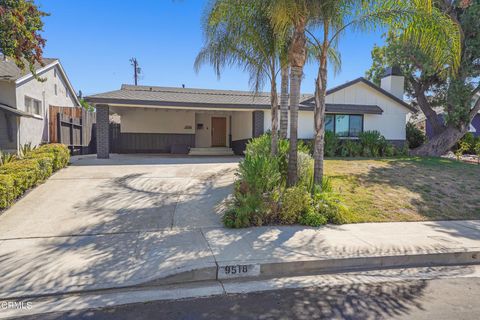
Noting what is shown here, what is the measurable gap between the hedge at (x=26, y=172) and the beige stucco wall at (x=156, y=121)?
26.9 ft

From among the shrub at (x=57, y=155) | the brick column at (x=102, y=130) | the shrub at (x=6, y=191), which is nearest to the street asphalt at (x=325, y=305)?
the shrub at (x=6, y=191)

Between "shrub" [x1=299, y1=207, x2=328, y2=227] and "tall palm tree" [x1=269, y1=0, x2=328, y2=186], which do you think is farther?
"tall palm tree" [x1=269, y1=0, x2=328, y2=186]

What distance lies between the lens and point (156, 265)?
16.3ft

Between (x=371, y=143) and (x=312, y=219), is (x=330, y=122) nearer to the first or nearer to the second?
(x=371, y=143)

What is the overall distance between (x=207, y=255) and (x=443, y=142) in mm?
18709

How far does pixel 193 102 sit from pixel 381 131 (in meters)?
11.0

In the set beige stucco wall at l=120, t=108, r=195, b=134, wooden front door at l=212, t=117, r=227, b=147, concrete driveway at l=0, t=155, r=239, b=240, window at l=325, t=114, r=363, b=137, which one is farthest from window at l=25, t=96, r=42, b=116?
window at l=325, t=114, r=363, b=137

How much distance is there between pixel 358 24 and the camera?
8.21 meters

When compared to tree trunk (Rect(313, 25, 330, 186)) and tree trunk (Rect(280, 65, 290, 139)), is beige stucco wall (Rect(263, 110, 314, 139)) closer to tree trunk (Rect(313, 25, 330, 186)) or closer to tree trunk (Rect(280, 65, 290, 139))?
tree trunk (Rect(280, 65, 290, 139))

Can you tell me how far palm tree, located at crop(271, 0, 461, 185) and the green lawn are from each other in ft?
6.11

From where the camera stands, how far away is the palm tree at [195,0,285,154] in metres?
9.65

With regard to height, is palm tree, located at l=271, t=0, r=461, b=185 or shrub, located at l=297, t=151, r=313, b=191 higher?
palm tree, located at l=271, t=0, r=461, b=185

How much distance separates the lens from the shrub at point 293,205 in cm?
733

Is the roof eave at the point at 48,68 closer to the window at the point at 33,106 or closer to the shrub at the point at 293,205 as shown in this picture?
the window at the point at 33,106
